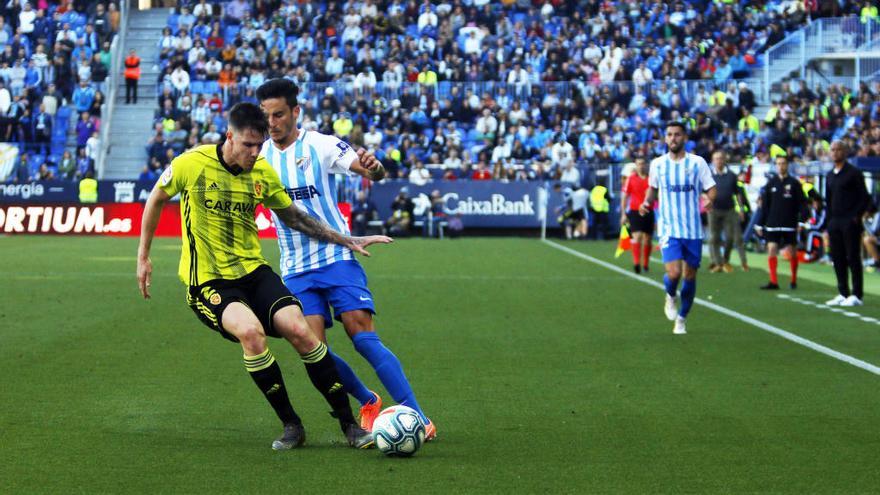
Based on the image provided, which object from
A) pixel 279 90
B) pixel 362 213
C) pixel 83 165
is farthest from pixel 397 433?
pixel 83 165

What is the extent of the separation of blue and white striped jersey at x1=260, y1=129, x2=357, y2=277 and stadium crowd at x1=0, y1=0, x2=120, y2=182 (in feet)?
110

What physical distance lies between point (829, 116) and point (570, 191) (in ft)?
27.1

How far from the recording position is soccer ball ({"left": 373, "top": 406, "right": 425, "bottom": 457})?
726 centimetres

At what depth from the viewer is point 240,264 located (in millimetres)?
7531

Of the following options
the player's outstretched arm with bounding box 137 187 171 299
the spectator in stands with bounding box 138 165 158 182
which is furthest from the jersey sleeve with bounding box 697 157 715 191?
the spectator in stands with bounding box 138 165 158 182

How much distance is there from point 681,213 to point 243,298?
292 inches

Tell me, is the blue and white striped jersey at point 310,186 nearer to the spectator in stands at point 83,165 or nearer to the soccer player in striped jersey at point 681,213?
the soccer player in striped jersey at point 681,213

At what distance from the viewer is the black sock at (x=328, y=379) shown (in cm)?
752

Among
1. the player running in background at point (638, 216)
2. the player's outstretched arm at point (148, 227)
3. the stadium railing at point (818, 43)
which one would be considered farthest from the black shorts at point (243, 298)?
the stadium railing at point (818, 43)

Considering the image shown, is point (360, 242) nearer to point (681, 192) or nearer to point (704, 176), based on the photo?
point (681, 192)

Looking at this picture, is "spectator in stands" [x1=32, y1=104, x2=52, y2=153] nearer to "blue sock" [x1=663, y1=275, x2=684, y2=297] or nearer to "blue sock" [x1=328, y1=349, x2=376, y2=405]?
"blue sock" [x1=663, y1=275, x2=684, y2=297]

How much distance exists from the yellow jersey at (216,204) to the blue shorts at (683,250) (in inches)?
285

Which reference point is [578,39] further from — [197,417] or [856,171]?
[197,417]

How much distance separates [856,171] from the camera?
1777 cm
